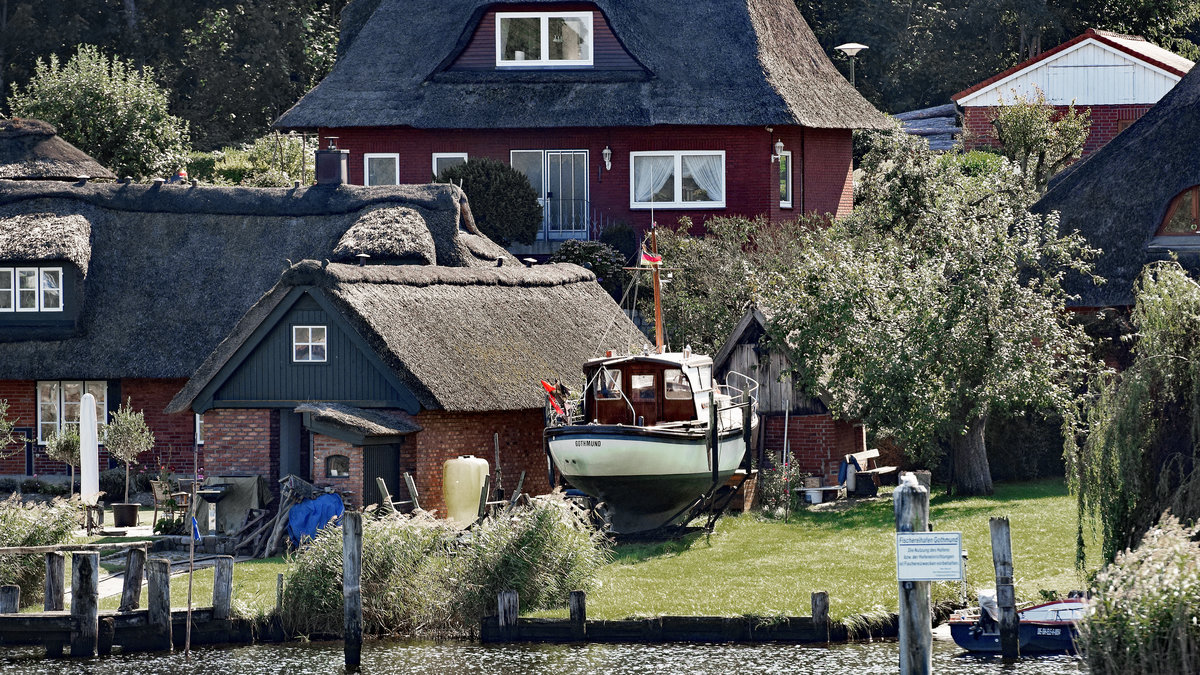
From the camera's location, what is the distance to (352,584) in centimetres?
2203

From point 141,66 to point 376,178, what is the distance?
20682mm

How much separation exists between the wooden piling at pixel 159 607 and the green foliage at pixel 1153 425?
434 inches

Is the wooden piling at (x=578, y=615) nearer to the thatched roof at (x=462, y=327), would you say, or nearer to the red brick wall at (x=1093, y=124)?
the thatched roof at (x=462, y=327)

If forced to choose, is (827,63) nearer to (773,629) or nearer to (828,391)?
(828,391)

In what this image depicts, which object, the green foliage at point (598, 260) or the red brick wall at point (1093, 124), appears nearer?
the green foliage at point (598, 260)

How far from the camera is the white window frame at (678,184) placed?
147 feet

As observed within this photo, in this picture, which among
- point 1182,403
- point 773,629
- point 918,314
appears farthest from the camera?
point 918,314

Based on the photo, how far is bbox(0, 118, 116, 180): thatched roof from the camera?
139ft

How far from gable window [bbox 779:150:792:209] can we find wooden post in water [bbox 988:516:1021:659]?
2517 cm

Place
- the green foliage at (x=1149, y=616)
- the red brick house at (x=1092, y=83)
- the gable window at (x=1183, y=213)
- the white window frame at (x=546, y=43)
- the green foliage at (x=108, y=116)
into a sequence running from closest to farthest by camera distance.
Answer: the green foliage at (x=1149, y=616), the gable window at (x=1183, y=213), the white window frame at (x=546, y=43), the red brick house at (x=1092, y=83), the green foliage at (x=108, y=116)

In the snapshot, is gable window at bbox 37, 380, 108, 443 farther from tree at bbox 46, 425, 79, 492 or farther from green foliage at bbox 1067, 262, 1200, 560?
green foliage at bbox 1067, 262, 1200, 560

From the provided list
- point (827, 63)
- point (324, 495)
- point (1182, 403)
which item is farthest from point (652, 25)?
point (1182, 403)

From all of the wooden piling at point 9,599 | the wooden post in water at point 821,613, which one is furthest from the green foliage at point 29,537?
the wooden post in water at point 821,613

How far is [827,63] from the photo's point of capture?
4878cm
